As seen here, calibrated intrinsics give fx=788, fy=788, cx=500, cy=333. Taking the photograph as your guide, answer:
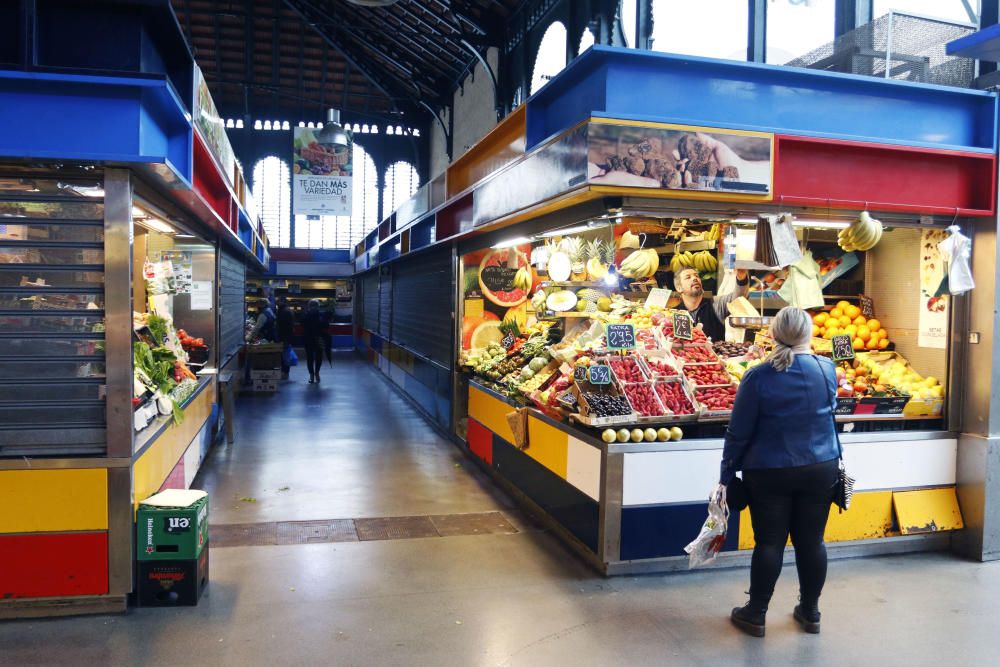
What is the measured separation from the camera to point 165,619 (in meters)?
3.84

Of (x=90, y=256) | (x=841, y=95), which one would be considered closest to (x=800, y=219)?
(x=841, y=95)

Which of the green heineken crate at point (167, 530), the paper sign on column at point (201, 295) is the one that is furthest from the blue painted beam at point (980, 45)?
the paper sign on column at point (201, 295)

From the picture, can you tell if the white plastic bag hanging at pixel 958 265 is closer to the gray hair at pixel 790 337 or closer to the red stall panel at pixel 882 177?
the red stall panel at pixel 882 177

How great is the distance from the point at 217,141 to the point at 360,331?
1527cm

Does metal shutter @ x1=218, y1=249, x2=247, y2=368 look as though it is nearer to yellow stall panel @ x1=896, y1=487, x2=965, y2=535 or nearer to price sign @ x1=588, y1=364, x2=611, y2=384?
price sign @ x1=588, y1=364, x2=611, y2=384

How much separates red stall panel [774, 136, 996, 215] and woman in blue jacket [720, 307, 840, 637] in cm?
129

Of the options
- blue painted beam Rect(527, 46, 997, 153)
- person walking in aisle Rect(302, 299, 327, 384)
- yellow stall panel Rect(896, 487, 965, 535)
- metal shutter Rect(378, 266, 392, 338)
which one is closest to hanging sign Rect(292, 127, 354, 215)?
metal shutter Rect(378, 266, 392, 338)

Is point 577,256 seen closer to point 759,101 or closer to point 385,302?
point 759,101

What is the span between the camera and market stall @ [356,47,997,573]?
4.44 m

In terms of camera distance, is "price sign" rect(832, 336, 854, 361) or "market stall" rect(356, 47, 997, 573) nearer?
"market stall" rect(356, 47, 997, 573)

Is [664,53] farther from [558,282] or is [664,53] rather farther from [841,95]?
[558,282]

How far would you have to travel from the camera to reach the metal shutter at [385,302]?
47.5 feet

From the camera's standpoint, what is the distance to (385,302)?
15.2 metres

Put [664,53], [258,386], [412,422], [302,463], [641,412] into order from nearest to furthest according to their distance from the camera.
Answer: [664,53]
[641,412]
[302,463]
[412,422]
[258,386]
